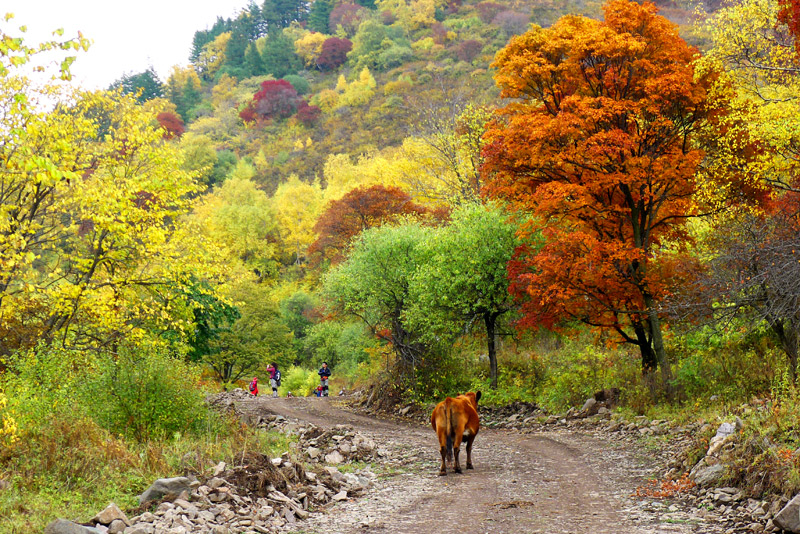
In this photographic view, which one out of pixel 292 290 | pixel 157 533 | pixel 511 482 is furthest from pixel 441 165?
pixel 157 533

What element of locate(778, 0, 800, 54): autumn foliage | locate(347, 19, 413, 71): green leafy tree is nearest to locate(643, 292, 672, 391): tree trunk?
locate(778, 0, 800, 54): autumn foliage

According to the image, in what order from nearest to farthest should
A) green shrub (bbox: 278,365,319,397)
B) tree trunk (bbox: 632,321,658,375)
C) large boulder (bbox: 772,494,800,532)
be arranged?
large boulder (bbox: 772,494,800,532), tree trunk (bbox: 632,321,658,375), green shrub (bbox: 278,365,319,397)

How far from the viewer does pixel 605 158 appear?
48.3 ft

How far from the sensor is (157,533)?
250 inches

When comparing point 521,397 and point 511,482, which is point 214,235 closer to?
point 521,397

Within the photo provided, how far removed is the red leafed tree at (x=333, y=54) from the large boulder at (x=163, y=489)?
11659 cm

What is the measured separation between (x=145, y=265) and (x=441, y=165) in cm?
2082

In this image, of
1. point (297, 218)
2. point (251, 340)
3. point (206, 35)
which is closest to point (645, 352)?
point (251, 340)

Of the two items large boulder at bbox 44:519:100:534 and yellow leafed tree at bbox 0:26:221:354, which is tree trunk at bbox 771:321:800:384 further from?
yellow leafed tree at bbox 0:26:221:354

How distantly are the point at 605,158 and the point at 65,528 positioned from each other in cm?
1302

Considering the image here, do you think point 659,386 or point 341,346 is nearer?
point 659,386

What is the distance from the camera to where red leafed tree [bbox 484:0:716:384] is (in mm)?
14531

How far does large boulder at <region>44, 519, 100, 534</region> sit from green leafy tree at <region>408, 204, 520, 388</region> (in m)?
13.6

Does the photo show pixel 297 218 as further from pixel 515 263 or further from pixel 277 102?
pixel 277 102
